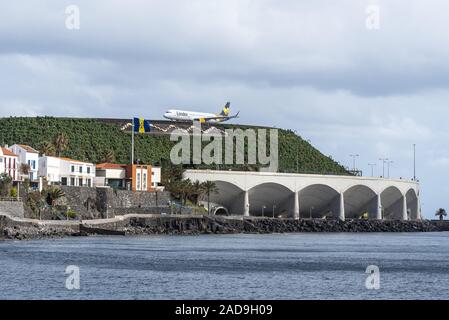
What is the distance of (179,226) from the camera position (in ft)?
488

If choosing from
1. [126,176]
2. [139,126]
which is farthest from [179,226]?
[139,126]

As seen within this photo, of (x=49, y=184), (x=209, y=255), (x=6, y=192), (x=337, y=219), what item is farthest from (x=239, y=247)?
(x=337, y=219)

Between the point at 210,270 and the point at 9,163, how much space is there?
212 feet

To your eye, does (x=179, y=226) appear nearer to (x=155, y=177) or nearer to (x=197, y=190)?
(x=197, y=190)

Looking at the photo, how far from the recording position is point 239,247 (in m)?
115

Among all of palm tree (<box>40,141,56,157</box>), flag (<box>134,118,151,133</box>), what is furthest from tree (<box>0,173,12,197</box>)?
flag (<box>134,118,151,133</box>)

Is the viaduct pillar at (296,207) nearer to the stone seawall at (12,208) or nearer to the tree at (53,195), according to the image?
the tree at (53,195)

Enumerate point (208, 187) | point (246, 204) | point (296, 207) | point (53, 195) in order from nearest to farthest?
point (53, 195), point (208, 187), point (246, 204), point (296, 207)

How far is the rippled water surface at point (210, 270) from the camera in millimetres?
→ 67500

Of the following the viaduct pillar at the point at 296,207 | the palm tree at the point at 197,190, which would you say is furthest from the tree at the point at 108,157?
the viaduct pillar at the point at 296,207

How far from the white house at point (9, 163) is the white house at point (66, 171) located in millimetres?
7355
